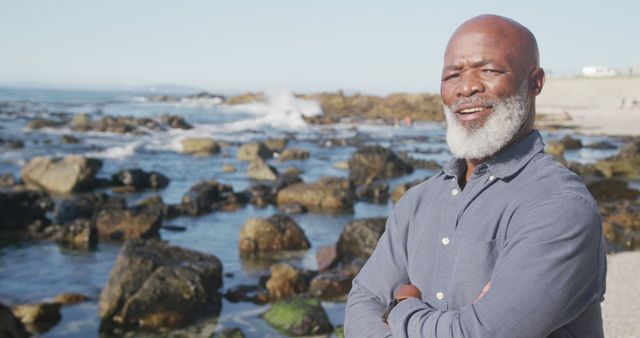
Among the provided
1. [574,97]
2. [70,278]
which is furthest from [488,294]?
[574,97]

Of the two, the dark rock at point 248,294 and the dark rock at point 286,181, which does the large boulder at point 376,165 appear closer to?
the dark rock at point 286,181

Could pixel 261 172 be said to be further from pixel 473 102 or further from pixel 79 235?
pixel 473 102

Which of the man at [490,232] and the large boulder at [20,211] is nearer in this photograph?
the man at [490,232]

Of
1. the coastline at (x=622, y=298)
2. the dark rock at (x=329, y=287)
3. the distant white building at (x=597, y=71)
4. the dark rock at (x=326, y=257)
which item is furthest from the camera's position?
the distant white building at (x=597, y=71)

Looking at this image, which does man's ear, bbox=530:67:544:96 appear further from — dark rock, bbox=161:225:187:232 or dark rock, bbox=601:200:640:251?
dark rock, bbox=161:225:187:232

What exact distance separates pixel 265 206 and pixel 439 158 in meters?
14.6

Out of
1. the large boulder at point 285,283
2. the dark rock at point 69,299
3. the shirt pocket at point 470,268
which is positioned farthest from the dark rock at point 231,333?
the shirt pocket at point 470,268

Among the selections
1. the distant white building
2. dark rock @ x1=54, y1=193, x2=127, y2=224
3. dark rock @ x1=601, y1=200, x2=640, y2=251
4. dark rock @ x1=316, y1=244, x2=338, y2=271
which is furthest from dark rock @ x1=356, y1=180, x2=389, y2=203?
the distant white building

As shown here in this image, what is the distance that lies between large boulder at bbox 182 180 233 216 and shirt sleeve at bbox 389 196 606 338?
14572 millimetres

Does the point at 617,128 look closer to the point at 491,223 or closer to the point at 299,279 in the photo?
the point at 299,279

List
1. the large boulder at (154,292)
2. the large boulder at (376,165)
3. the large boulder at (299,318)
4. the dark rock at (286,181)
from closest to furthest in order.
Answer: the large boulder at (299,318) → the large boulder at (154,292) → the dark rock at (286,181) → the large boulder at (376,165)

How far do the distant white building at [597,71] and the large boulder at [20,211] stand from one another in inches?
2660

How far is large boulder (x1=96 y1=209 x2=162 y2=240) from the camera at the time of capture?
13.2 meters

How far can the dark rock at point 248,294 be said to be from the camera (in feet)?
30.3
